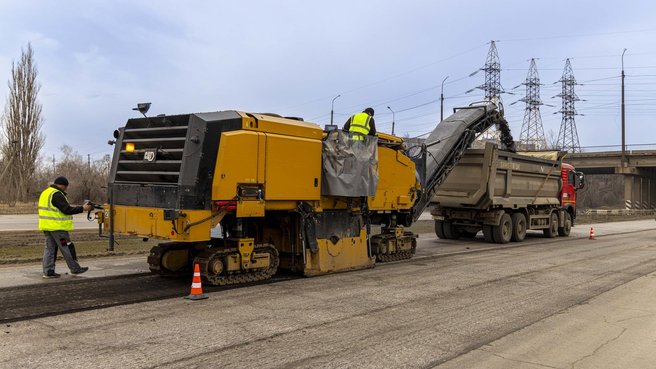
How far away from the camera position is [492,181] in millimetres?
16328

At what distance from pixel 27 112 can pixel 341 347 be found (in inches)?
1885

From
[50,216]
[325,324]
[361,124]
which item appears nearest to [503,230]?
[361,124]

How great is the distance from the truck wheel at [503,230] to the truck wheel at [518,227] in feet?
1.10

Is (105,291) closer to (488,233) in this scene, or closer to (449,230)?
(488,233)

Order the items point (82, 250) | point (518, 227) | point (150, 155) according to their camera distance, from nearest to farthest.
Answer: point (150, 155)
point (82, 250)
point (518, 227)

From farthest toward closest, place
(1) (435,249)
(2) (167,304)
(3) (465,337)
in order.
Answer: (1) (435,249) < (2) (167,304) < (3) (465,337)

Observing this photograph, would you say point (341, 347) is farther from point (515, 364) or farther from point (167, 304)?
point (167, 304)

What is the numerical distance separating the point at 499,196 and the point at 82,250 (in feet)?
41.0

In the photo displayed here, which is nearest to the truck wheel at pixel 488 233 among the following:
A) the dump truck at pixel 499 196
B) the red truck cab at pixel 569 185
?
the dump truck at pixel 499 196

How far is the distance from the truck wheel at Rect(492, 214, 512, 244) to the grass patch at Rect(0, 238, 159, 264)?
35.8ft

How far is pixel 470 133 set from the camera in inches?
613

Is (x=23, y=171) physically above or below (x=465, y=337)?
above

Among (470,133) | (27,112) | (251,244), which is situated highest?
(27,112)

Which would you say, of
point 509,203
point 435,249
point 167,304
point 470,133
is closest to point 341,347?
point 167,304
